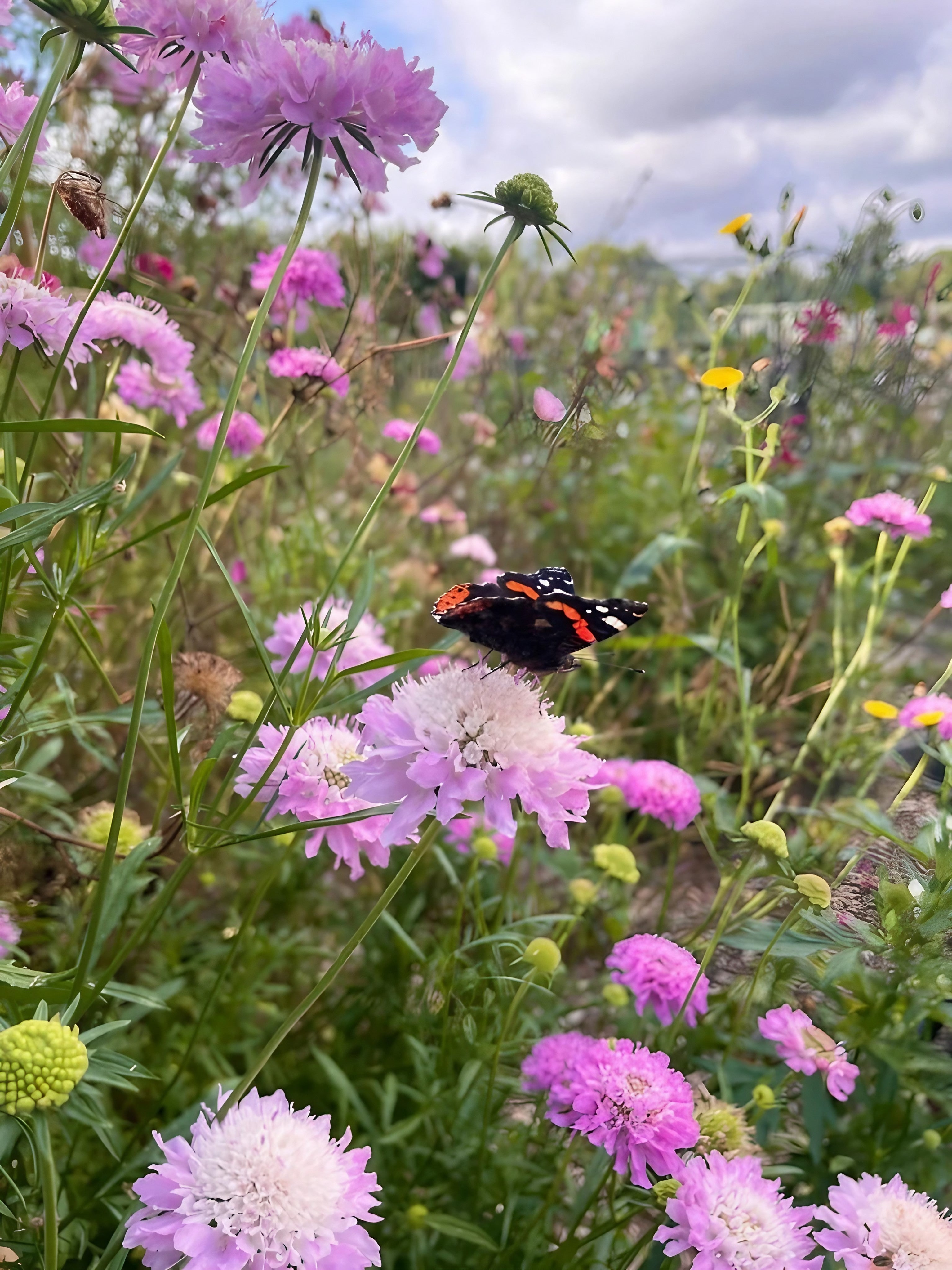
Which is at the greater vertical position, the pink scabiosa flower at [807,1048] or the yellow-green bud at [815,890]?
the yellow-green bud at [815,890]

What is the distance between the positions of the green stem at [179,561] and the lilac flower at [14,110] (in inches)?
15.2

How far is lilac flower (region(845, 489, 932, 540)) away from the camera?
1.52 metres

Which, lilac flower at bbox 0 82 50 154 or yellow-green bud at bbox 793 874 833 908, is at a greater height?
lilac flower at bbox 0 82 50 154

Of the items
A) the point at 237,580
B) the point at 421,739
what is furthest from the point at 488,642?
the point at 237,580

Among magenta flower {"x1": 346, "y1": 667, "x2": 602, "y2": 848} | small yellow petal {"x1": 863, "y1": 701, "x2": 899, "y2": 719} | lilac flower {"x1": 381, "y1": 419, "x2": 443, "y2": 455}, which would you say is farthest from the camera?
lilac flower {"x1": 381, "y1": 419, "x2": 443, "y2": 455}

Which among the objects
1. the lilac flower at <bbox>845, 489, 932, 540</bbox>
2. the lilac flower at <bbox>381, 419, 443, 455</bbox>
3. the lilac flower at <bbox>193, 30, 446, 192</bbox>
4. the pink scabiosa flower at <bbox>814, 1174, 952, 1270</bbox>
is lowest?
the pink scabiosa flower at <bbox>814, 1174, 952, 1270</bbox>

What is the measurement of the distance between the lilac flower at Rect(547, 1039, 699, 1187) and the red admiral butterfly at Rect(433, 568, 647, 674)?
17.3 inches

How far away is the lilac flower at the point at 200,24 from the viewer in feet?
2.45

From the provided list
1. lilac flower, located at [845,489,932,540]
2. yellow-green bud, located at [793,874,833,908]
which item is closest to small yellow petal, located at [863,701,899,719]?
lilac flower, located at [845,489,932,540]

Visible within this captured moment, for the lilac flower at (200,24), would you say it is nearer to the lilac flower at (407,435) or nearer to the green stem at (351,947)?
the green stem at (351,947)

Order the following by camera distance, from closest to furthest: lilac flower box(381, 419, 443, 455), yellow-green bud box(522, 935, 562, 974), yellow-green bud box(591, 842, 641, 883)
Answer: yellow-green bud box(522, 935, 562, 974) < yellow-green bud box(591, 842, 641, 883) < lilac flower box(381, 419, 443, 455)

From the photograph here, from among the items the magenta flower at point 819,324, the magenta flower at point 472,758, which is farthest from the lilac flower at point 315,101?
the magenta flower at point 819,324

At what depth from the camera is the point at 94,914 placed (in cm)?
73

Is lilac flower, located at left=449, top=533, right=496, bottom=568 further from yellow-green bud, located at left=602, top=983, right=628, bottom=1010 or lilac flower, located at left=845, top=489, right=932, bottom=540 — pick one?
yellow-green bud, located at left=602, top=983, right=628, bottom=1010
